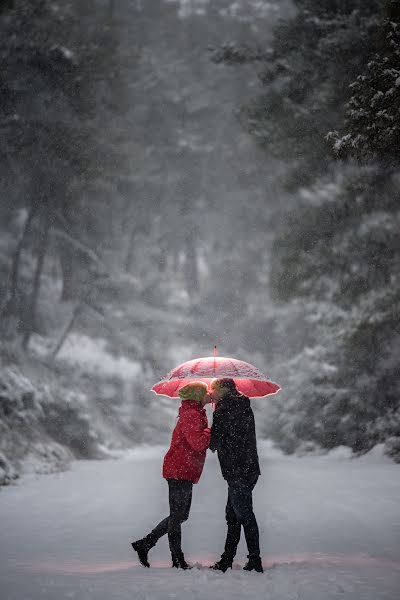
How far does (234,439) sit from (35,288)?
17.0 meters

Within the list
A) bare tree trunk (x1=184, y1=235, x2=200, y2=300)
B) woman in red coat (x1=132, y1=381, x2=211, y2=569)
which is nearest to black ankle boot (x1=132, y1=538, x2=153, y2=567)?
woman in red coat (x1=132, y1=381, x2=211, y2=569)

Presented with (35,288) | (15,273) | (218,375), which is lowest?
(218,375)

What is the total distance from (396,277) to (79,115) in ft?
38.1

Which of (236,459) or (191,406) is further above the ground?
(191,406)

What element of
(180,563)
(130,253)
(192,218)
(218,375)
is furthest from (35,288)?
(180,563)

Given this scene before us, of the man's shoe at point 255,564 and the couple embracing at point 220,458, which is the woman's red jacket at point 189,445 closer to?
the couple embracing at point 220,458

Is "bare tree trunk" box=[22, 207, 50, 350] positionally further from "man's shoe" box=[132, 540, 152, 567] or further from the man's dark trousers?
the man's dark trousers

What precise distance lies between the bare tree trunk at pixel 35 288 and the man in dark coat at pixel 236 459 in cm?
1609

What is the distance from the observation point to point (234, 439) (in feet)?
15.8

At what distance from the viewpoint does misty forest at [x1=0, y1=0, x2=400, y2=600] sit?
14.1 meters

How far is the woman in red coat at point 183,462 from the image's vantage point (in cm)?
479

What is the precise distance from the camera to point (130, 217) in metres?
30.2

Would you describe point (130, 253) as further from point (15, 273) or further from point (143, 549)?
point (143, 549)

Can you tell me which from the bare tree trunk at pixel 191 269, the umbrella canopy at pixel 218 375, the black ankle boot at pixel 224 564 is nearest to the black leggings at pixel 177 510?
the black ankle boot at pixel 224 564
